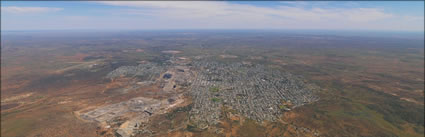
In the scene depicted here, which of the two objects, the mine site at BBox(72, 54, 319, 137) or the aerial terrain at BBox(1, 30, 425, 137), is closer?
the aerial terrain at BBox(1, 30, 425, 137)

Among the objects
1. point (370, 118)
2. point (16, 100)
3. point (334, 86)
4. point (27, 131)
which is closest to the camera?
point (27, 131)

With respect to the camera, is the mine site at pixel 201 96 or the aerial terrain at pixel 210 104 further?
the mine site at pixel 201 96

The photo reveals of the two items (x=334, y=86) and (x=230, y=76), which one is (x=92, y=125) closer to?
(x=230, y=76)

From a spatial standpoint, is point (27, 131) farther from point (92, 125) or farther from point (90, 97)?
point (90, 97)

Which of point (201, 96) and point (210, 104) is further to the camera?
point (201, 96)

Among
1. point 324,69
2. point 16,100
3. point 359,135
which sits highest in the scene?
point 324,69

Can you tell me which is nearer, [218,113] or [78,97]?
[218,113]

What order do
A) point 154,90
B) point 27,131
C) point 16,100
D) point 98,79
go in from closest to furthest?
1. point 27,131
2. point 16,100
3. point 154,90
4. point 98,79

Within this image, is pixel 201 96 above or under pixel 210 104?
above

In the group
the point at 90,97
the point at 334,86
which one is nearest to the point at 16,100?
the point at 90,97

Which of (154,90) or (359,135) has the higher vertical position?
(154,90)

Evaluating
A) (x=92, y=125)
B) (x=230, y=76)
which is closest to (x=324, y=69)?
(x=230, y=76)
